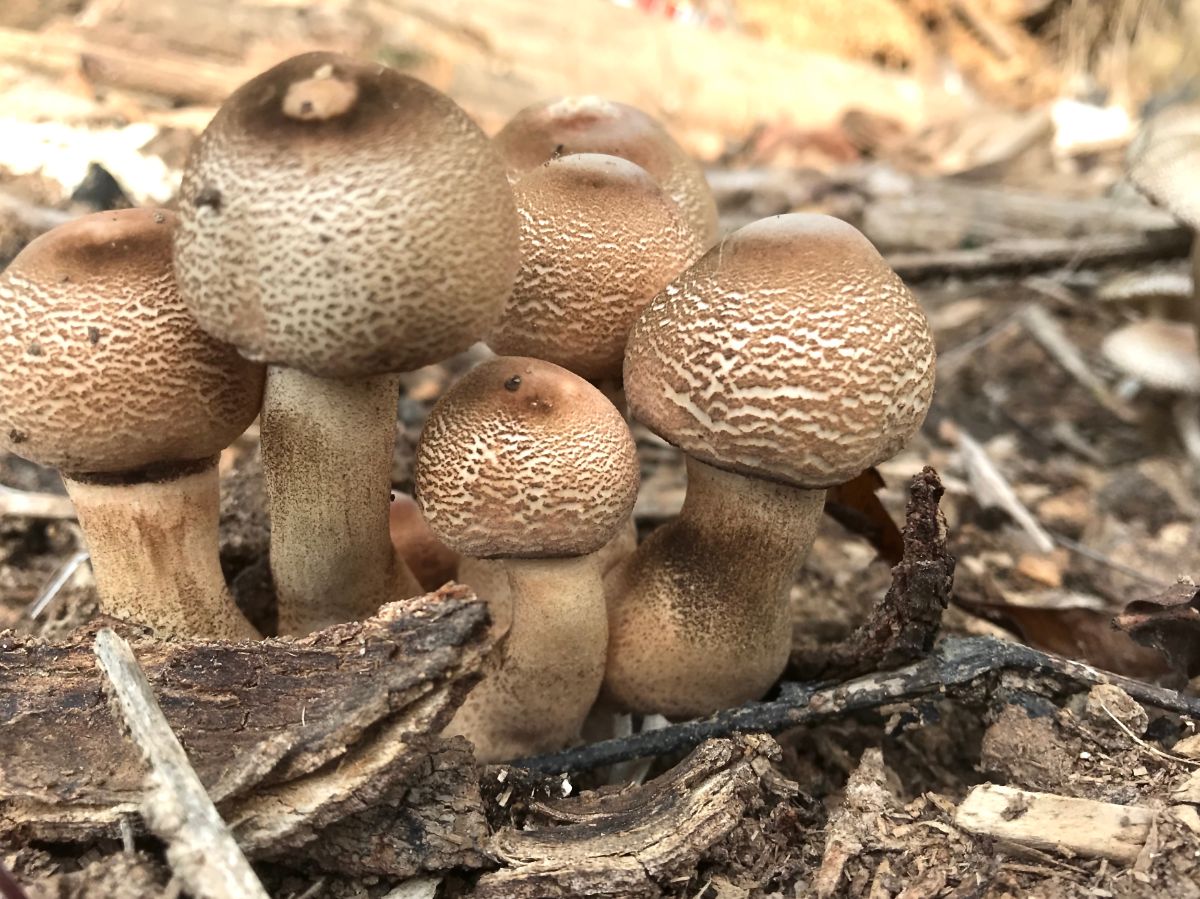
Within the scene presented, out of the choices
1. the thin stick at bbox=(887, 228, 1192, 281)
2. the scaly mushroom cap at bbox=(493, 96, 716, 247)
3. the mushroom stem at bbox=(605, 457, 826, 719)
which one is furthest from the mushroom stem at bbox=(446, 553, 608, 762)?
the thin stick at bbox=(887, 228, 1192, 281)

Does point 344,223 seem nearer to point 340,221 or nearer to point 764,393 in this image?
point 340,221

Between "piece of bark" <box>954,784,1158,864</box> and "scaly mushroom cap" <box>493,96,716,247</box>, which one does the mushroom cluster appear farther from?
"piece of bark" <box>954,784,1158,864</box>

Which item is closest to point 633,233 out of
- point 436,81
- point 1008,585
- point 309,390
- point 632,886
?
point 309,390

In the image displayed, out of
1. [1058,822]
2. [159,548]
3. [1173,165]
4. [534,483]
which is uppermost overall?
[1173,165]

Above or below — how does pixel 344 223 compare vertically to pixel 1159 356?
above

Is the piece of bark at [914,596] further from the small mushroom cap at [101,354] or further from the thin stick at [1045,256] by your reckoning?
the thin stick at [1045,256]

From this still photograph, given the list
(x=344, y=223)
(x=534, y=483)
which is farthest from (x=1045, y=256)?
(x=344, y=223)
